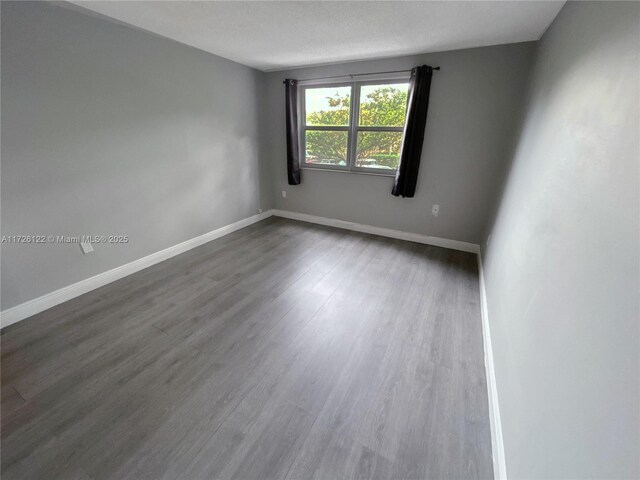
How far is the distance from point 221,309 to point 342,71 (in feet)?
10.4

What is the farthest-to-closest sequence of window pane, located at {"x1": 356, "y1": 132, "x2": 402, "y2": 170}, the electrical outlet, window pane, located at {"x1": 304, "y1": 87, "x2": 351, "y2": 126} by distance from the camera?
1. window pane, located at {"x1": 304, "y1": 87, "x2": 351, "y2": 126}
2. window pane, located at {"x1": 356, "y1": 132, "x2": 402, "y2": 170}
3. the electrical outlet

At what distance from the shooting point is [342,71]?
3.30 meters

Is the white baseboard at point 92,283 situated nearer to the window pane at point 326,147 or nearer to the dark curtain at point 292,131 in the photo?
the dark curtain at point 292,131

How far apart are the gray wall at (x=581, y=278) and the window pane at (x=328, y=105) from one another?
234 cm

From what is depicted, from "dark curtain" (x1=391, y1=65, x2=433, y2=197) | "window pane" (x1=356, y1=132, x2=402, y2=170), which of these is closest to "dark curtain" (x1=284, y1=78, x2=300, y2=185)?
"window pane" (x1=356, y1=132, x2=402, y2=170)

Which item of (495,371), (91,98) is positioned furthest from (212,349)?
(91,98)

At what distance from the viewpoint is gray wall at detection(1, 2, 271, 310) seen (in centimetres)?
180

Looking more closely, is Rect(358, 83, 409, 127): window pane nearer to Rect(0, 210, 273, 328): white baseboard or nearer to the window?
the window

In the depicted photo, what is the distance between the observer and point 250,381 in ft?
4.92

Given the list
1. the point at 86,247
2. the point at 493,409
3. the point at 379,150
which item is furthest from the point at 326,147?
the point at 493,409

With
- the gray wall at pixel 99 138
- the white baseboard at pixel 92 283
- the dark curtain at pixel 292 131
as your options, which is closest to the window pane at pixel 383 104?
the dark curtain at pixel 292 131

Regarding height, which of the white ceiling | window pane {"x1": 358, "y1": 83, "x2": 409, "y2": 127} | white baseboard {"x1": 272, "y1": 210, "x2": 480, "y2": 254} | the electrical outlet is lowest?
white baseboard {"x1": 272, "y1": 210, "x2": 480, "y2": 254}

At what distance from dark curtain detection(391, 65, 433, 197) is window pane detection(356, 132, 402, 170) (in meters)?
0.21

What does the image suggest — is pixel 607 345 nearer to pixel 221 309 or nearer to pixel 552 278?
pixel 552 278
